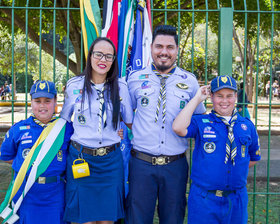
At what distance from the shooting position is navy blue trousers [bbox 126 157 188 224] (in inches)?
109

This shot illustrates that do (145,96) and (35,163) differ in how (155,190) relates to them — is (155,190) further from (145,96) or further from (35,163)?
(35,163)

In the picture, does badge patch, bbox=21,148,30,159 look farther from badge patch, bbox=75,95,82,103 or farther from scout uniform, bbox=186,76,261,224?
scout uniform, bbox=186,76,261,224

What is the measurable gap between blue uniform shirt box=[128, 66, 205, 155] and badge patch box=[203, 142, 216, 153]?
0.80 feet

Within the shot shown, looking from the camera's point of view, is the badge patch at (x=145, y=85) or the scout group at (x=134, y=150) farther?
the badge patch at (x=145, y=85)

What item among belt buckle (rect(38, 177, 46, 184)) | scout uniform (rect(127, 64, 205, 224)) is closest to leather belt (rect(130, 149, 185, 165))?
scout uniform (rect(127, 64, 205, 224))

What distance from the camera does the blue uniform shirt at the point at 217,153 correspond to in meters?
2.64

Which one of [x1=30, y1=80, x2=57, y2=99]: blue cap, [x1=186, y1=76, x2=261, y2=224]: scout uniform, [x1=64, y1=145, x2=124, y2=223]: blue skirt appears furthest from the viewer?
[x1=30, y1=80, x2=57, y2=99]: blue cap

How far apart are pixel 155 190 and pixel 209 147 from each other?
0.61 metres

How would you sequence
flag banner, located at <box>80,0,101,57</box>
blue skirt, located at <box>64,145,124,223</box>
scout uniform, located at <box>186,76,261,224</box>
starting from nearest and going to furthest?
scout uniform, located at <box>186,76,261,224</box> → blue skirt, located at <box>64,145,124,223</box> → flag banner, located at <box>80,0,101,57</box>

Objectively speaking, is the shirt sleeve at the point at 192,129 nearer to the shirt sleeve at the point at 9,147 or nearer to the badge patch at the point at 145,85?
the badge patch at the point at 145,85

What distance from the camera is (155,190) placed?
2822 millimetres

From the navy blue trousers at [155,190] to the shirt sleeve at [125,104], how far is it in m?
0.39

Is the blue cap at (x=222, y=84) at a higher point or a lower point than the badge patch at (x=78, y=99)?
higher

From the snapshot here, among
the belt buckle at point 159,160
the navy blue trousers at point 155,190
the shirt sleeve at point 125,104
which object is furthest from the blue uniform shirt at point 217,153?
the shirt sleeve at point 125,104
